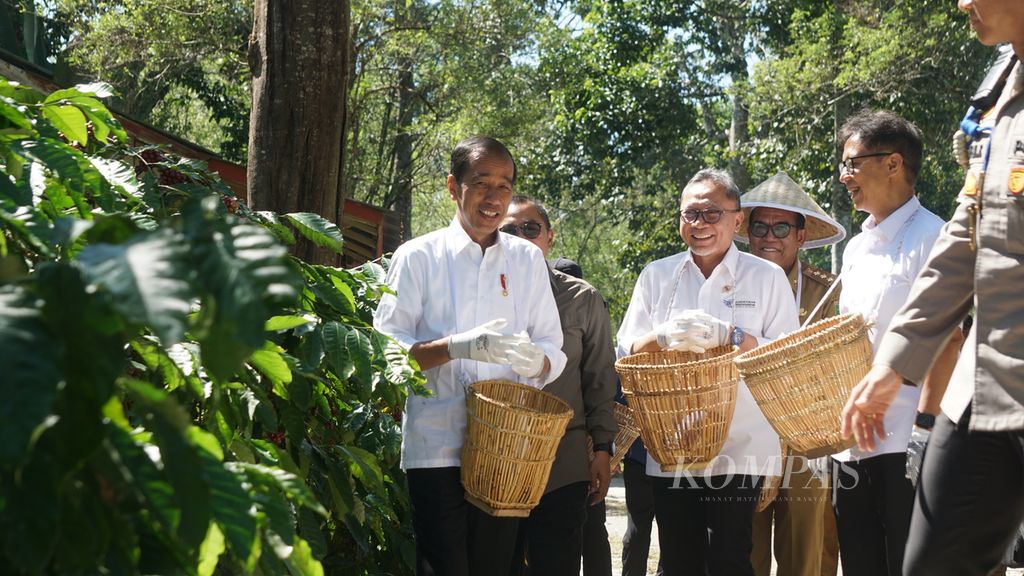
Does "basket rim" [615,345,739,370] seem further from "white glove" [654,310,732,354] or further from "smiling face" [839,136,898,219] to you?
"smiling face" [839,136,898,219]

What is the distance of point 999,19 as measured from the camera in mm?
2918

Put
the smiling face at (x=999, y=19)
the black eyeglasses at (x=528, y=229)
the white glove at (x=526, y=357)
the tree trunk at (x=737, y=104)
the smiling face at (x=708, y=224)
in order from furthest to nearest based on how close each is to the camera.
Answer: the tree trunk at (x=737, y=104), the black eyeglasses at (x=528, y=229), the smiling face at (x=708, y=224), the white glove at (x=526, y=357), the smiling face at (x=999, y=19)

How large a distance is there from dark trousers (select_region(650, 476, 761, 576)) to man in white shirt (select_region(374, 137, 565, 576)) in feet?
2.99

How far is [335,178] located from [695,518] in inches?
79.8

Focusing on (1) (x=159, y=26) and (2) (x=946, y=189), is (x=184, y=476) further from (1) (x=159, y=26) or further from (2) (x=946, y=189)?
(2) (x=946, y=189)

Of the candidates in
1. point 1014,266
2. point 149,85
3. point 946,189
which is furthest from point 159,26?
point 1014,266

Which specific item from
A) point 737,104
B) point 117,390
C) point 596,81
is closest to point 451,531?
point 117,390

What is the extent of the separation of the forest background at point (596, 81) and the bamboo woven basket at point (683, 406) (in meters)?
13.5

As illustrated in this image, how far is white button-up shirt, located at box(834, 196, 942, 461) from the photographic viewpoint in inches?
174

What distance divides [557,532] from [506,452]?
73cm

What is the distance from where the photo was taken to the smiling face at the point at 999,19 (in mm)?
2898

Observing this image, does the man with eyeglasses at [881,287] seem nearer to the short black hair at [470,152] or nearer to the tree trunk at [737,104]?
the short black hair at [470,152]

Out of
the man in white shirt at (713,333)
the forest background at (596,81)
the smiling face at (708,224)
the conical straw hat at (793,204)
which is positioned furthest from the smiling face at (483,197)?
the forest background at (596,81)

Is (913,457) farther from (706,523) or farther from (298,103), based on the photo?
(298,103)
